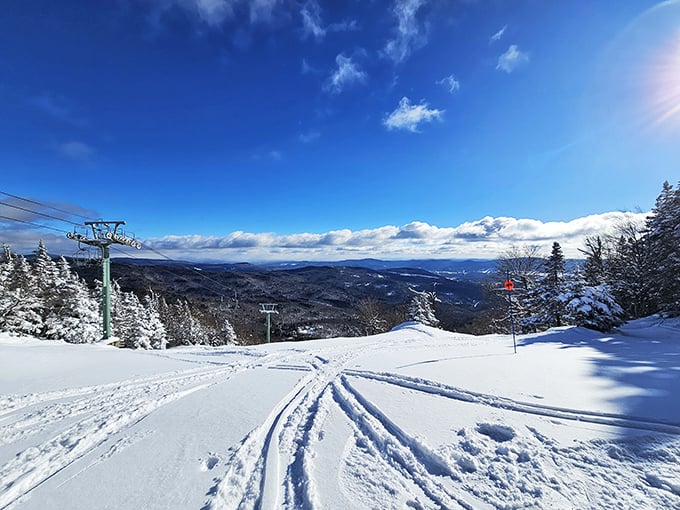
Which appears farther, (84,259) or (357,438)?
(84,259)

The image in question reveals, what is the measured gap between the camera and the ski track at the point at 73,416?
3.83 m

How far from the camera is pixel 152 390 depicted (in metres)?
7.22

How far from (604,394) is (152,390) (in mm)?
9534

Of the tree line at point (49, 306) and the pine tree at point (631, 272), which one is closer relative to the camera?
the pine tree at point (631, 272)

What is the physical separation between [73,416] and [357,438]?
216 inches

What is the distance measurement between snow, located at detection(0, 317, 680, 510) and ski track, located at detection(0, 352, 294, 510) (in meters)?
0.03

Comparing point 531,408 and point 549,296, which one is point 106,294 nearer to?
point 531,408

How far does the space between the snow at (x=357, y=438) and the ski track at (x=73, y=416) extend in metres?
0.03

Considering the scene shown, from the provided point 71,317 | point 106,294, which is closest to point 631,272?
point 106,294

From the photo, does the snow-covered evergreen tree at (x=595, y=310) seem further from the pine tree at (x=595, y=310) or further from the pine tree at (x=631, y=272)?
the pine tree at (x=631, y=272)

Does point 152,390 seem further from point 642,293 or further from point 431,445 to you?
point 642,293

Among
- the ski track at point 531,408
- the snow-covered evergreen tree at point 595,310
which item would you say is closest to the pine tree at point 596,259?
the snow-covered evergreen tree at point 595,310

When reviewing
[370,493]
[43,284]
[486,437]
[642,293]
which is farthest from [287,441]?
[43,284]

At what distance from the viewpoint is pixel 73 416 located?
5.71m
